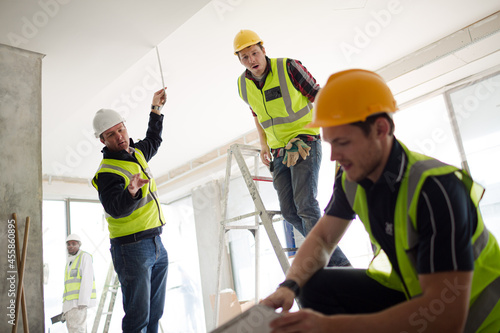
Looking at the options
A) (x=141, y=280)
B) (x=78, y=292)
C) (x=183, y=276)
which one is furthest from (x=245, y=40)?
(x=183, y=276)

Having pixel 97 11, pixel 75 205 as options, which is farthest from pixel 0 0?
pixel 75 205

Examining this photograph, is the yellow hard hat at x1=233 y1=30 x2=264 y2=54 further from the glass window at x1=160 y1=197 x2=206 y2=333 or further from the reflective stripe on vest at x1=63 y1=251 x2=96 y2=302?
the glass window at x1=160 y1=197 x2=206 y2=333

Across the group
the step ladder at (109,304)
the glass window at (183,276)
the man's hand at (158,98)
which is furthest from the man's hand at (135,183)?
the glass window at (183,276)

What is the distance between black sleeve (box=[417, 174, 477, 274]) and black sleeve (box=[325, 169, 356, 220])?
37 centimetres

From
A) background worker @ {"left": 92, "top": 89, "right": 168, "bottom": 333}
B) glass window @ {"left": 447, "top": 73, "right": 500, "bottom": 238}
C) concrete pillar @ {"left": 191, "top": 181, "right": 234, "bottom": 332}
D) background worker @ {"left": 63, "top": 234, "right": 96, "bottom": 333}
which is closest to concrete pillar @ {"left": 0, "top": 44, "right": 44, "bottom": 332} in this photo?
background worker @ {"left": 92, "top": 89, "right": 168, "bottom": 333}

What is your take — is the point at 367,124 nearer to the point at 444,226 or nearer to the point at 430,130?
the point at 444,226

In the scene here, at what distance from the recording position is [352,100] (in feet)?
3.81

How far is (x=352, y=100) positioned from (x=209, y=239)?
8140mm

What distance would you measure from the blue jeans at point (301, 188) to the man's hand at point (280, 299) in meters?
0.83

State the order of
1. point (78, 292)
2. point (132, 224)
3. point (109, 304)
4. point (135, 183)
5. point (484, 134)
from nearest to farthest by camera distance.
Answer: point (135, 183), point (132, 224), point (109, 304), point (484, 134), point (78, 292)

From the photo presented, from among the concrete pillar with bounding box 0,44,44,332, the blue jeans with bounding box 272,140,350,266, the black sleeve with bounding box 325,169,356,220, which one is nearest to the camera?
the black sleeve with bounding box 325,169,356,220

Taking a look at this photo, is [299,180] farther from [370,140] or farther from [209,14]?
[209,14]

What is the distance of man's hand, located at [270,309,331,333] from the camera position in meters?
0.98

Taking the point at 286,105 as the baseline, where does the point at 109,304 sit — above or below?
below
